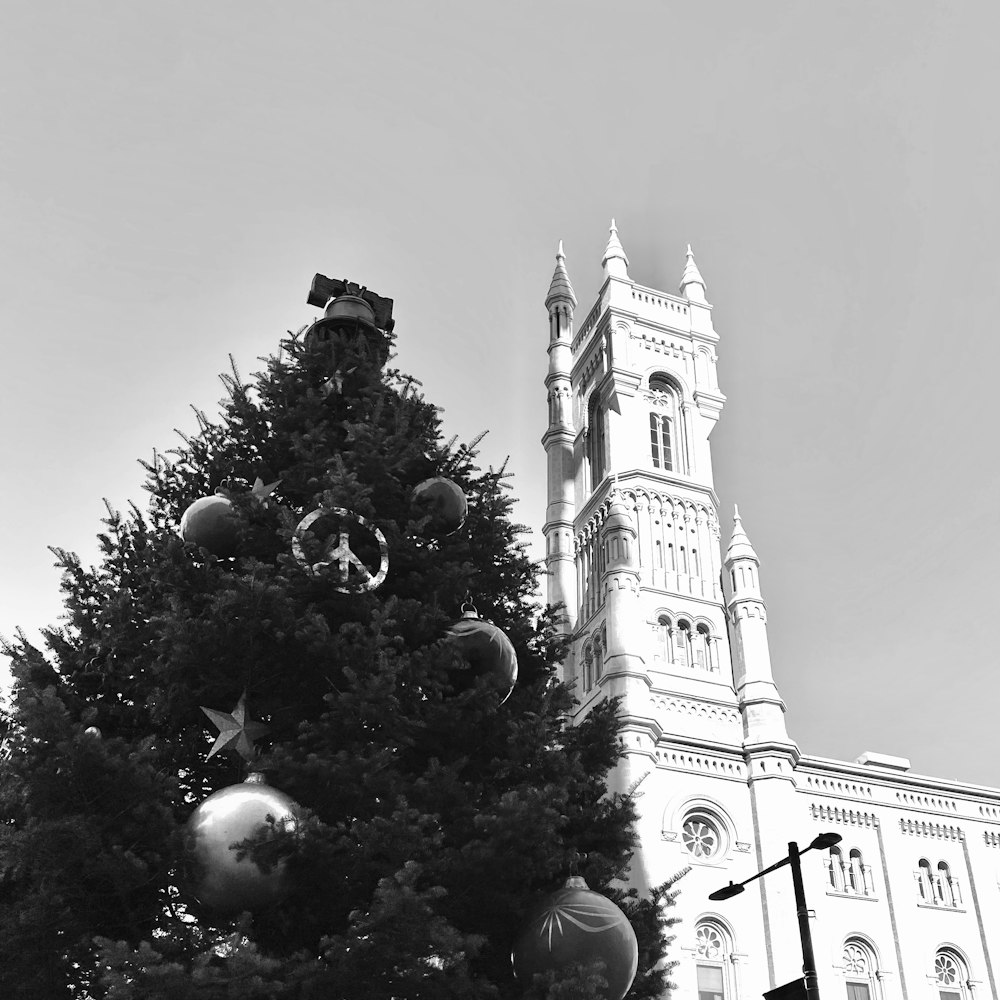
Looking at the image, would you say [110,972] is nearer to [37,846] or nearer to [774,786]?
[37,846]

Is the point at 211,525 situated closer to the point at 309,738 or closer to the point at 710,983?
the point at 309,738

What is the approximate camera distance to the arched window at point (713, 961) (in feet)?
104

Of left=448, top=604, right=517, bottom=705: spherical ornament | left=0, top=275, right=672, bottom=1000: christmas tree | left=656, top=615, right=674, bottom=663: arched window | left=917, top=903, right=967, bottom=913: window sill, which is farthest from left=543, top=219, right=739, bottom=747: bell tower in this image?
left=448, top=604, right=517, bottom=705: spherical ornament

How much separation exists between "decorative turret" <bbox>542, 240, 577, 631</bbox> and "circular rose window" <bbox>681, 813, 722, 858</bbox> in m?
10.6

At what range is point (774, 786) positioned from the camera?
35.1 m

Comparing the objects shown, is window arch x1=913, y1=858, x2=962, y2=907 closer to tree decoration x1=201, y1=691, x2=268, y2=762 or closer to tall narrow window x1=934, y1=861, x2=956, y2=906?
tall narrow window x1=934, y1=861, x2=956, y2=906

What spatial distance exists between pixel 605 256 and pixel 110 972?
1874 inches

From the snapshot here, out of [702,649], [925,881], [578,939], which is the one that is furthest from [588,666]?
[578,939]

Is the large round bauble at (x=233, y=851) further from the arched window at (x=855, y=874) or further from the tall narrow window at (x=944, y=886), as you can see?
the tall narrow window at (x=944, y=886)

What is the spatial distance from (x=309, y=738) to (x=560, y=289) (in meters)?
47.8

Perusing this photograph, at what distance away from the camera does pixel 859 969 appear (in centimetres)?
3344

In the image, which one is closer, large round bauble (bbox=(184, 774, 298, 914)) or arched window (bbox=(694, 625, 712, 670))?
large round bauble (bbox=(184, 774, 298, 914))

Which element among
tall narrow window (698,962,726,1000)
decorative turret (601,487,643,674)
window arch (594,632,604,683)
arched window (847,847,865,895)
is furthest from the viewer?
window arch (594,632,604,683)

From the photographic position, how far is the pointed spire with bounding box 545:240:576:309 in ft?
176
